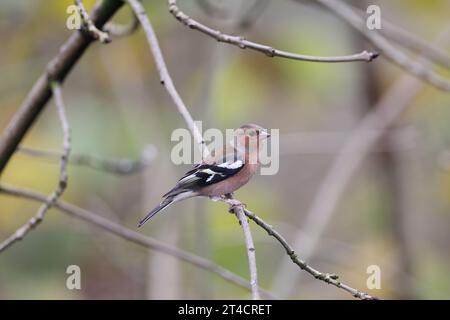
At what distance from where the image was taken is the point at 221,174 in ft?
11.9

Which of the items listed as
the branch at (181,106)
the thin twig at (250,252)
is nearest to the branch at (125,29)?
the branch at (181,106)

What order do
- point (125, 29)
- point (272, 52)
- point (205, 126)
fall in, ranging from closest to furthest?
point (272, 52)
point (125, 29)
point (205, 126)

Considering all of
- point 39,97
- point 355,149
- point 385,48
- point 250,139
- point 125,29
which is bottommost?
point 250,139

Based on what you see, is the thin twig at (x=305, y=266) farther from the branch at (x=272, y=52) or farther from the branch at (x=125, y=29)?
the branch at (x=125, y=29)

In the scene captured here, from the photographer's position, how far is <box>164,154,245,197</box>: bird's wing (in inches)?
141

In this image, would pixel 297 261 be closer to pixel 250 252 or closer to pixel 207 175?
pixel 250 252

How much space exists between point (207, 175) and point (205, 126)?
2207 mm

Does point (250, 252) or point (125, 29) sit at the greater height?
point (125, 29)

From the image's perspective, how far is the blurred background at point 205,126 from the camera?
6.22 m

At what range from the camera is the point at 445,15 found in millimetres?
6781

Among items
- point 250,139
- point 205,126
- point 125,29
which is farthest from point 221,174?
point 205,126

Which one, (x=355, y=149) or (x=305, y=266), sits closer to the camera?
(x=305, y=266)

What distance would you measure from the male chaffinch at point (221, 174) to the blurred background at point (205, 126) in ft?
6.56
